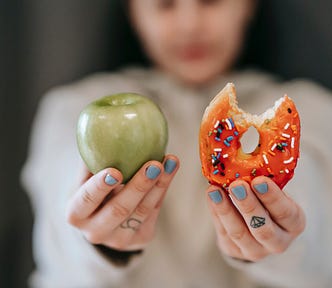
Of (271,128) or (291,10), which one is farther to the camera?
(291,10)

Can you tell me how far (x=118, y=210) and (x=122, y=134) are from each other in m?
0.11

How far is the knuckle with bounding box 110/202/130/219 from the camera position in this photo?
621 mm

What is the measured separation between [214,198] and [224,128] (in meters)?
0.08

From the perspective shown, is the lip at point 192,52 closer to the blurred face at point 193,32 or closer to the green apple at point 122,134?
the blurred face at point 193,32

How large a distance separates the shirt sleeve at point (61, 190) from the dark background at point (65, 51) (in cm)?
9

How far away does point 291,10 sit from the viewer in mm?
1138

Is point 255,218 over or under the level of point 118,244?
over

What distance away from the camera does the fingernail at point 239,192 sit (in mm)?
544

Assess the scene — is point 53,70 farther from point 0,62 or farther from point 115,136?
point 115,136

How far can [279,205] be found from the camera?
0.58 m

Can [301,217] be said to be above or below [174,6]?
below

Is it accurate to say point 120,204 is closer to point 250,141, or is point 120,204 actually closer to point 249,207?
point 249,207

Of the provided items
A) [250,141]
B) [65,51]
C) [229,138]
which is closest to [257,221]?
[229,138]

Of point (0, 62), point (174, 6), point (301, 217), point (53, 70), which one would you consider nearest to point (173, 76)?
point (174, 6)
